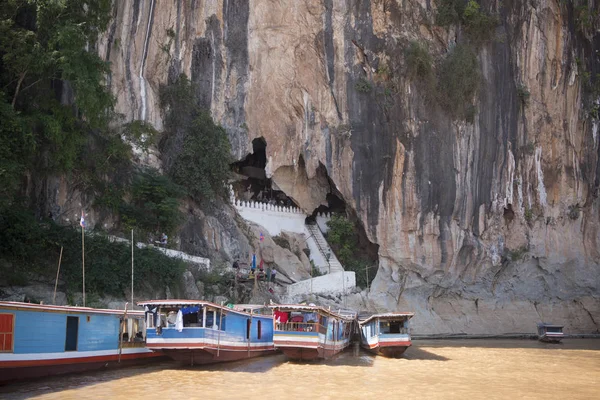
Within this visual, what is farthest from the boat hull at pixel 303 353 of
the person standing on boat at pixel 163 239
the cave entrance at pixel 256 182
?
A: the cave entrance at pixel 256 182

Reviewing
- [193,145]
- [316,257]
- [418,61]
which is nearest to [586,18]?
[418,61]

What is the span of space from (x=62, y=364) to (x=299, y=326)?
6298 mm

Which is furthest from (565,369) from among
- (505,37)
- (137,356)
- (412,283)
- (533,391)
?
(505,37)

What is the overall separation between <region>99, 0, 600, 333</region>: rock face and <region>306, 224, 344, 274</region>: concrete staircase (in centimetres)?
113

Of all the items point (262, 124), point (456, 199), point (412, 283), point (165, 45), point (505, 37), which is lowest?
point (412, 283)

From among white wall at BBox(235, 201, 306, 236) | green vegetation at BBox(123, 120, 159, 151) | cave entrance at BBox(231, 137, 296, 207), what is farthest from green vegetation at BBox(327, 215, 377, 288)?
green vegetation at BBox(123, 120, 159, 151)

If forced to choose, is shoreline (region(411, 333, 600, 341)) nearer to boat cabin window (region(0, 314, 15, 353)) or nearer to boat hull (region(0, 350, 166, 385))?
boat hull (region(0, 350, 166, 385))

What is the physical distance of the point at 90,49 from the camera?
2080 cm

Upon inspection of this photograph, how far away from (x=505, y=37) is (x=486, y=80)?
8.44 ft

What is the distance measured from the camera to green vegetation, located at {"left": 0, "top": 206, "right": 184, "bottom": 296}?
678 inches

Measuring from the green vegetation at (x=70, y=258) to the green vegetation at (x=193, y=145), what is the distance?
5.29 meters

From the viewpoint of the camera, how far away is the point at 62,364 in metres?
13.0

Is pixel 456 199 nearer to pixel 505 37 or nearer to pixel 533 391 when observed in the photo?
pixel 505 37

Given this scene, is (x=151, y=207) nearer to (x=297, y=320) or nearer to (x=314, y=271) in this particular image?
(x=297, y=320)
